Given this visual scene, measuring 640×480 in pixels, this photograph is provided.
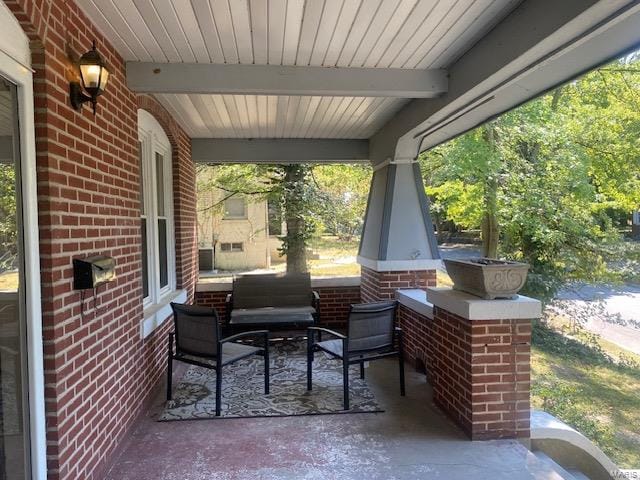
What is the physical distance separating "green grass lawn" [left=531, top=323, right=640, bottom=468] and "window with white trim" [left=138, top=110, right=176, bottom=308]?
5100 millimetres

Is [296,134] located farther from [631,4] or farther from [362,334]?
[631,4]

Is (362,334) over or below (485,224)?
below

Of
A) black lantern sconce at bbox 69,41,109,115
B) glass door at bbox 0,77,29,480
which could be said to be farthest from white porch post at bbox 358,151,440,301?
glass door at bbox 0,77,29,480

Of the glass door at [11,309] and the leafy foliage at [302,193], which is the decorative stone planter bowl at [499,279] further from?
the leafy foliage at [302,193]

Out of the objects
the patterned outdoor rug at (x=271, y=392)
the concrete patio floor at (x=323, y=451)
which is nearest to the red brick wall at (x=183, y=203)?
the patterned outdoor rug at (x=271, y=392)

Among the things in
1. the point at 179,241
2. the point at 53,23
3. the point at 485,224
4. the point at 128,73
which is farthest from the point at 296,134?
the point at 485,224

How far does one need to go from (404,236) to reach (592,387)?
4.46m

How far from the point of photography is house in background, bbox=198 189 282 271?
14.0 metres

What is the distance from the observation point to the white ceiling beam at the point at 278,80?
3.24 meters

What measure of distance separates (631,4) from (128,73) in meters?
3.01

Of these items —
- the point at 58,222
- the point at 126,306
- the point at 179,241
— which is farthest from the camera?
the point at 179,241

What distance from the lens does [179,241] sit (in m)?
5.37

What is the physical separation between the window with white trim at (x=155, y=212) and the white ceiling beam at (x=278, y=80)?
29.8 inches

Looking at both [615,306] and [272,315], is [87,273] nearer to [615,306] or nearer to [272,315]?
[272,315]
